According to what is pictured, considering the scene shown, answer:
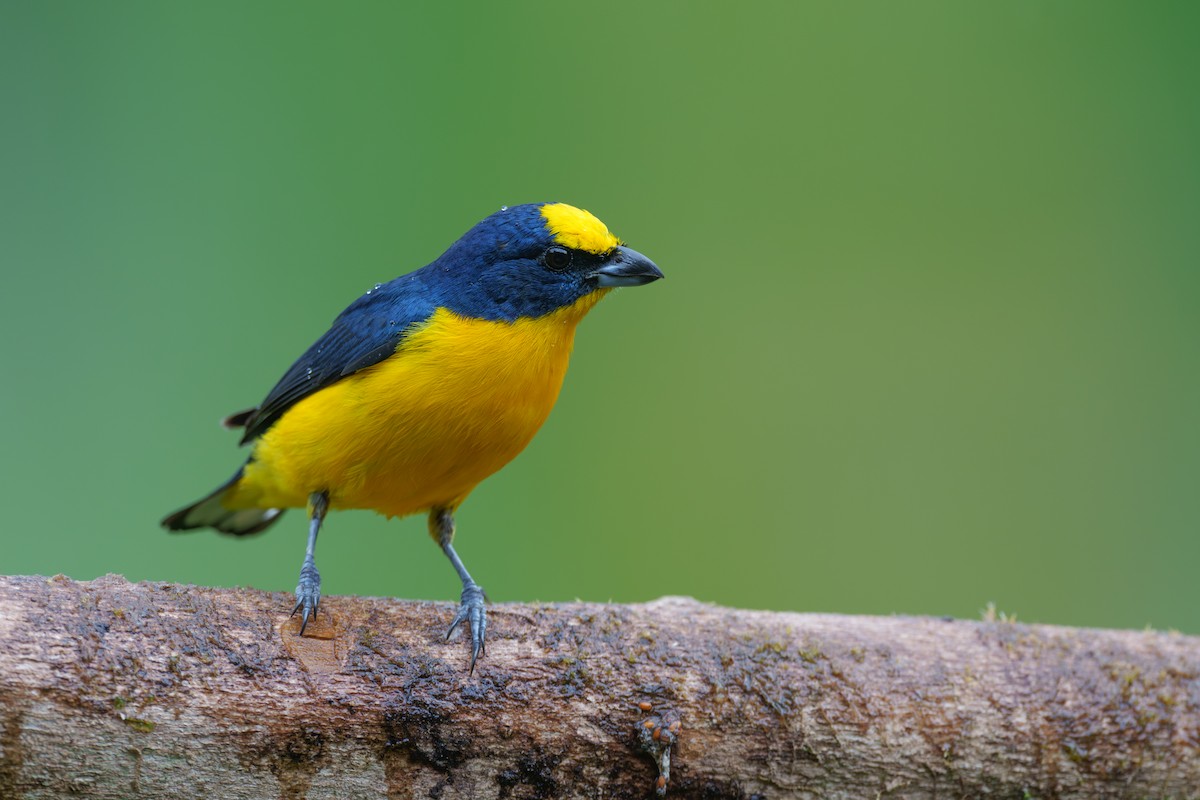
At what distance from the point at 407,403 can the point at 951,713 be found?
7.66ft

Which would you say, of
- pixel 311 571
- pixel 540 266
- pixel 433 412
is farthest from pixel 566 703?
pixel 540 266

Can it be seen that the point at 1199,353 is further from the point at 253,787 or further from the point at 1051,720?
the point at 253,787

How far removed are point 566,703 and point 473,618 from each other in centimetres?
49

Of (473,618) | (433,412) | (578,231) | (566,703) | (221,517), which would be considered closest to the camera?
(566,703)

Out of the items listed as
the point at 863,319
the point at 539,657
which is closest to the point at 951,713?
the point at 539,657

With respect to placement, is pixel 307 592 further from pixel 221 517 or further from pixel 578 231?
pixel 221 517

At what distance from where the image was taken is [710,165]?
8289 millimetres

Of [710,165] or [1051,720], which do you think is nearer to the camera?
[1051,720]

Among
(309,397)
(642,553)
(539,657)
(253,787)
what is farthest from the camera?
(642,553)

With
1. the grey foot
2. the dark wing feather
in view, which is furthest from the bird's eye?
the grey foot

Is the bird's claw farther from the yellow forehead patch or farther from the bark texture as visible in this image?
the yellow forehead patch

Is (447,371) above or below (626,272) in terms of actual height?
below

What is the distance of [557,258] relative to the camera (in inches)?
176

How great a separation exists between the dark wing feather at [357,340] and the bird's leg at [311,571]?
18.3 inches
